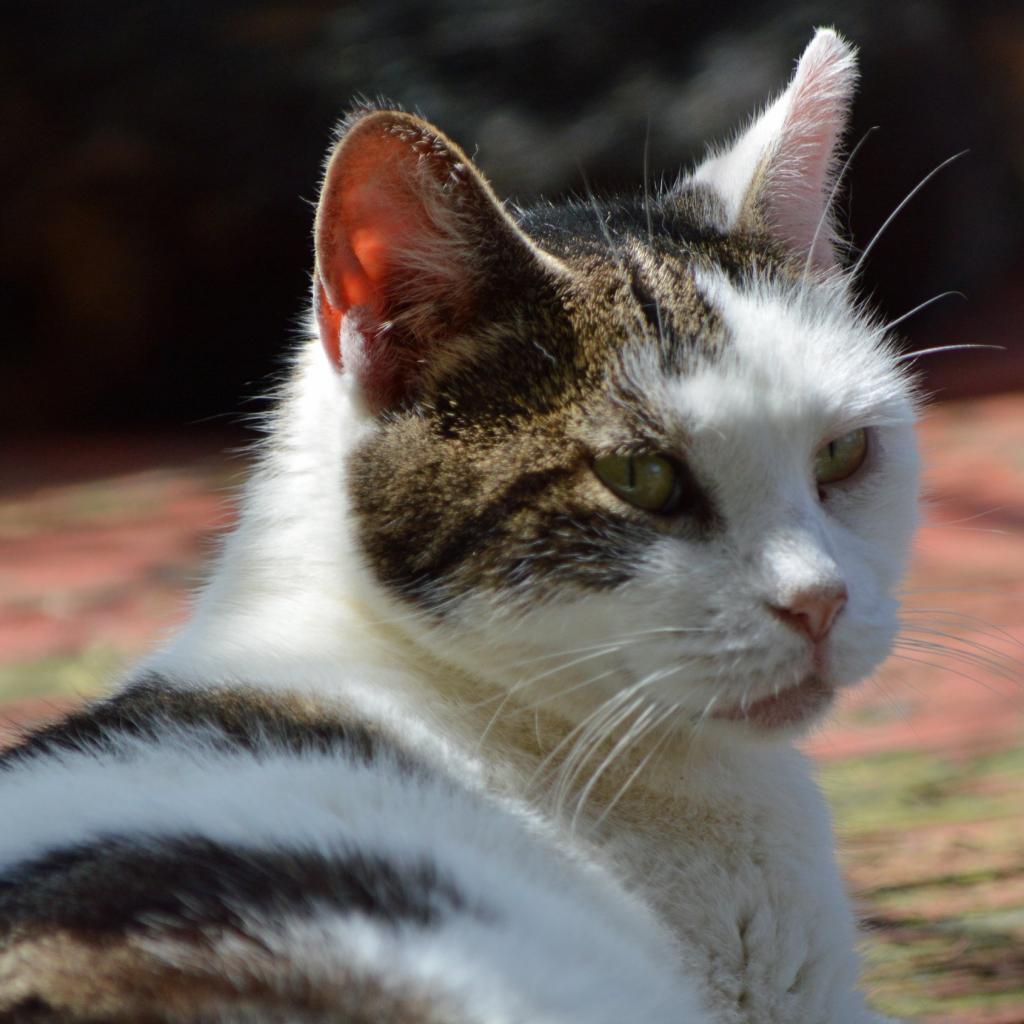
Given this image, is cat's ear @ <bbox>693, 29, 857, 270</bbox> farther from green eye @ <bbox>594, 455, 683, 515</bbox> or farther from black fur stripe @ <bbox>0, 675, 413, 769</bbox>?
black fur stripe @ <bbox>0, 675, 413, 769</bbox>

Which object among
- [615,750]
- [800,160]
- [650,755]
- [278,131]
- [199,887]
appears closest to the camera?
[199,887]

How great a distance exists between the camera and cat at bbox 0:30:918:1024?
135 centimetres

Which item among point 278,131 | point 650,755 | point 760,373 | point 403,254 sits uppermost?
point 278,131

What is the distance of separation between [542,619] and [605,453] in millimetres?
187

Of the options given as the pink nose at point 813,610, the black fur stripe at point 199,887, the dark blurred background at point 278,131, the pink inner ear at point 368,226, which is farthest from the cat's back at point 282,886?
the dark blurred background at point 278,131

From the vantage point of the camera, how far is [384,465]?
1.62 metres

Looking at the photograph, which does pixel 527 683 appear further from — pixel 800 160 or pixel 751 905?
pixel 800 160

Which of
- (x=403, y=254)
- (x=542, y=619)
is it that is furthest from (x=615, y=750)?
(x=403, y=254)

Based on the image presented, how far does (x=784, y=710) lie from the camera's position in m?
1.53

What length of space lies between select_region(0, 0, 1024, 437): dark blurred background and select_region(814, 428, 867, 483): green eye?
3090 millimetres

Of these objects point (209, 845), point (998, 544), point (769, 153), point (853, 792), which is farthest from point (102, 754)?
point (998, 544)

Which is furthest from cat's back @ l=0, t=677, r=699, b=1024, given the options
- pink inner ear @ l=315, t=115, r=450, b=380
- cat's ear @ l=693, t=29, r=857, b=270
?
cat's ear @ l=693, t=29, r=857, b=270

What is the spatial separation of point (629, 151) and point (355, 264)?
323cm

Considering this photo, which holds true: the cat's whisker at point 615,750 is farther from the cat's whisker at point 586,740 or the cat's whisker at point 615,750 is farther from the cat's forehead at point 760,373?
the cat's forehead at point 760,373
